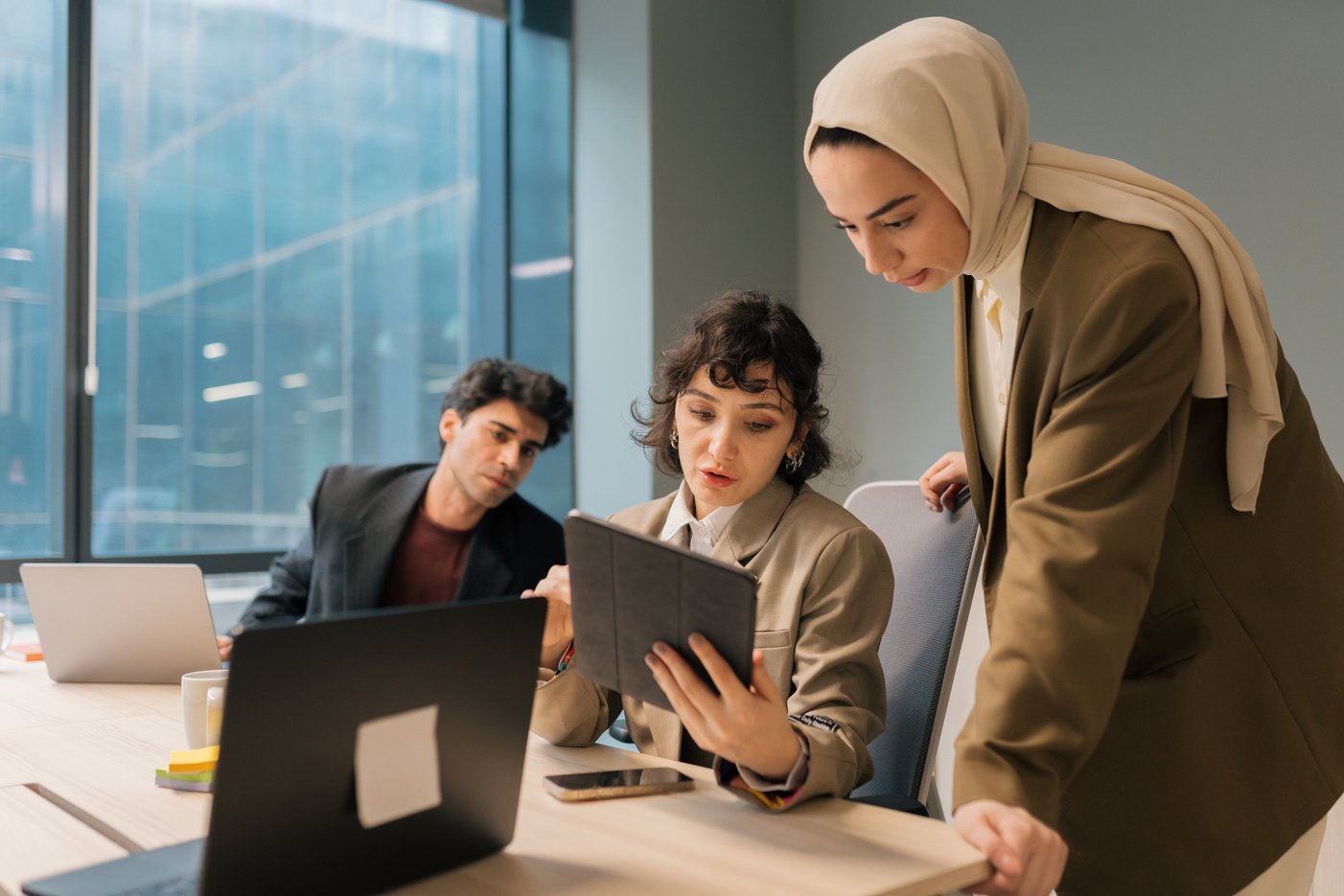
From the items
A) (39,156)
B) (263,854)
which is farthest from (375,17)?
(263,854)

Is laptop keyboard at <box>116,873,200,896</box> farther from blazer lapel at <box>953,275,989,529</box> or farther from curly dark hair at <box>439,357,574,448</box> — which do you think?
curly dark hair at <box>439,357,574,448</box>

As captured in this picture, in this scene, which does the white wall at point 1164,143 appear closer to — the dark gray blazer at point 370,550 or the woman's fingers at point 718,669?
the dark gray blazer at point 370,550

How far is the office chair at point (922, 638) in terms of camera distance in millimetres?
1521

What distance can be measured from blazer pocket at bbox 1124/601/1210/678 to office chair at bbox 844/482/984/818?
0.44m

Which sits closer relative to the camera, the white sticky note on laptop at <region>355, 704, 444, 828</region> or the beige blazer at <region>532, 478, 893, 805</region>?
the white sticky note on laptop at <region>355, 704, 444, 828</region>

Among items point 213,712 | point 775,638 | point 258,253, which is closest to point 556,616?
point 775,638

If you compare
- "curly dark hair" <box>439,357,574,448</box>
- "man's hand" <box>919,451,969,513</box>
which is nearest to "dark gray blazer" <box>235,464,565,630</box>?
"curly dark hair" <box>439,357,574,448</box>

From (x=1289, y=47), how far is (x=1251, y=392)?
69.8 inches

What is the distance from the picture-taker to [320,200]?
3.58 metres

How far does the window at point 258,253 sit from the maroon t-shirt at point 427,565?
0.87m

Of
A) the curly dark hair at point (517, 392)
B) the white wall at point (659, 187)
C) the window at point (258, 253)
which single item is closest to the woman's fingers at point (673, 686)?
the curly dark hair at point (517, 392)

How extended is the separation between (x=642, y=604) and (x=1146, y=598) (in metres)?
0.43

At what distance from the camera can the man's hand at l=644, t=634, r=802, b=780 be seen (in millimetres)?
993

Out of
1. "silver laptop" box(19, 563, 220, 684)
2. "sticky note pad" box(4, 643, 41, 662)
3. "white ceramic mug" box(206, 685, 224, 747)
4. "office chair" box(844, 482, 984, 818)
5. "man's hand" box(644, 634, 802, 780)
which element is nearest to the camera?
"man's hand" box(644, 634, 802, 780)
